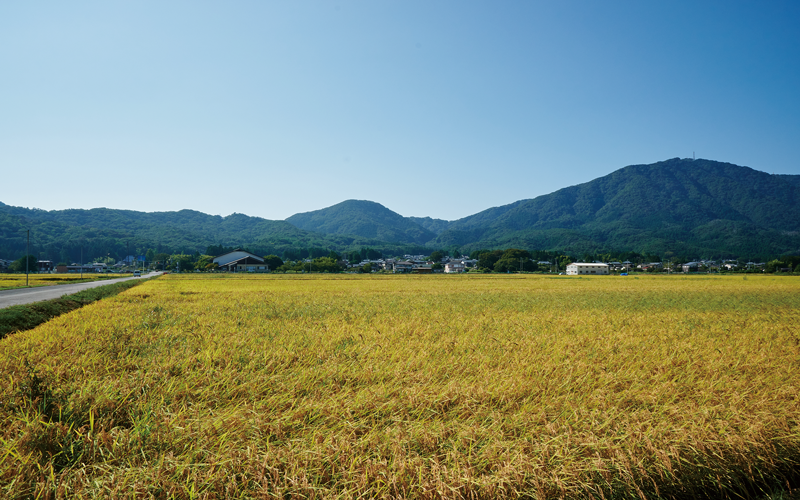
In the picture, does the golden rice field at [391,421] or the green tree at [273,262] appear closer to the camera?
the golden rice field at [391,421]

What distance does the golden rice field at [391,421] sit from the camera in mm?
2477

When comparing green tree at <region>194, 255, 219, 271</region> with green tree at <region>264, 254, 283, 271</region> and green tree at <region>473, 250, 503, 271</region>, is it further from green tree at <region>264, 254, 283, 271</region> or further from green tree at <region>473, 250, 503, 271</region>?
green tree at <region>473, 250, 503, 271</region>

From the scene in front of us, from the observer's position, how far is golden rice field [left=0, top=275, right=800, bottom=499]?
8.13 ft

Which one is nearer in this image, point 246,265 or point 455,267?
point 246,265

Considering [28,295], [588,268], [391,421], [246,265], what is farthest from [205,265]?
[391,421]

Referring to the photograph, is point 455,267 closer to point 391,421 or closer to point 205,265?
point 205,265

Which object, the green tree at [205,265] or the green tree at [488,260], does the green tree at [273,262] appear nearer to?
the green tree at [205,265]

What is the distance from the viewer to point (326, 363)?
5.43 m

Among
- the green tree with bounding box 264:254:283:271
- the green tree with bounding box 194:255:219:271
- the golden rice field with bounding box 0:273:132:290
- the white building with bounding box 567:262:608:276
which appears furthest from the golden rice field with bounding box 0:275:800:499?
the white building with bounding box 567:262:608:276

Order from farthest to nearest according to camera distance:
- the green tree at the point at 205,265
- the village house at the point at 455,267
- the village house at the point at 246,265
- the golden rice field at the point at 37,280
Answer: the village house at the point at 455,267
the village house at the point at 246,265
the green tree at the point at 205,265
the golden rice field at the point at 37,280

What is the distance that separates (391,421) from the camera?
3.53m

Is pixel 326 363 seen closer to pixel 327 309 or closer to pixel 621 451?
pixel 621 451

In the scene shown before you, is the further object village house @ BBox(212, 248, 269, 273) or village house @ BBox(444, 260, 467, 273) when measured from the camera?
village house @ BBox(444, 260, 467, 273)

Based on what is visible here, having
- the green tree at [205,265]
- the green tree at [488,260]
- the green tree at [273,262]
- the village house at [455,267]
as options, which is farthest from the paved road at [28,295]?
the village house at [455,267]
